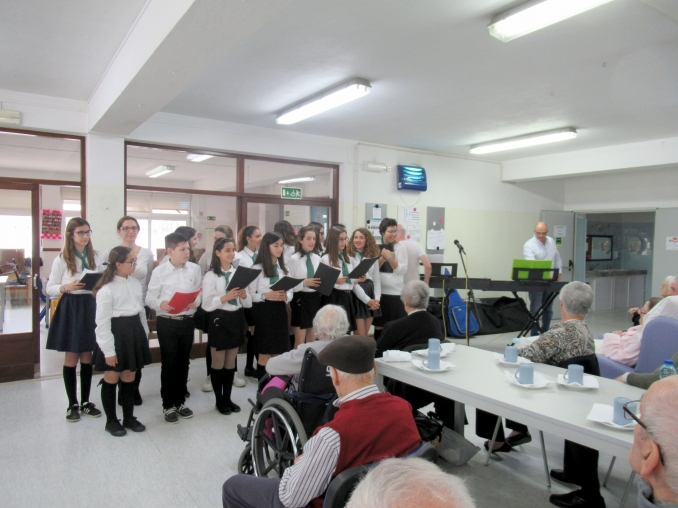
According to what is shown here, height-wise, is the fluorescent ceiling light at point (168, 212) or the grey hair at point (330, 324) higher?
the fluorescent ceiling light at point (168, 212)

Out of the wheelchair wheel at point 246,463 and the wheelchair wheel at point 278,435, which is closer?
the wheelchair wheel at point 278,435

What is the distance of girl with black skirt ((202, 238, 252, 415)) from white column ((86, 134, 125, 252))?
188 centimetres

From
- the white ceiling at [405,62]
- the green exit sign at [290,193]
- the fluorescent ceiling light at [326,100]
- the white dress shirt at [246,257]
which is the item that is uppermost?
the white ceiling at [405,62]

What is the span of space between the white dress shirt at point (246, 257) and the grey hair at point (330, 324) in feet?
6.05

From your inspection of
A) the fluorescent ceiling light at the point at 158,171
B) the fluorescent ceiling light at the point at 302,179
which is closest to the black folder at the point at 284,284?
the fluorescent ceiling light at the point at 158,171

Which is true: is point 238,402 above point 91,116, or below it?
below

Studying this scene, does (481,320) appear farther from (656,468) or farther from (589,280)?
(656,468)

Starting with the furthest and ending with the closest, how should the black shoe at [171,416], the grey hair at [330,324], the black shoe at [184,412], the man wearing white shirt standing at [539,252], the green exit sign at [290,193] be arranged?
1. the man wearing white shirt standing at [539,252]
2. the green exit sign at [290,193]
3. the black shoe at [184,412]
4. the black shoe at [171,416]
5. the grey hair at [330,324]

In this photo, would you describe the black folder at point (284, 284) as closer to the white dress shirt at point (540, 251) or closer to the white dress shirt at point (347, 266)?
the white dress shirt at point (347, 266)

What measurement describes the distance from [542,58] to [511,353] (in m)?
2.39

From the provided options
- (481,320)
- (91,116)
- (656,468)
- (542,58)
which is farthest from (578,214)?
(656,468)

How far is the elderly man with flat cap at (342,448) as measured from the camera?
1458 millimetres

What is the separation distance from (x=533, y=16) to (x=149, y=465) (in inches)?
142

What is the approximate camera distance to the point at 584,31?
3123 millimetres
